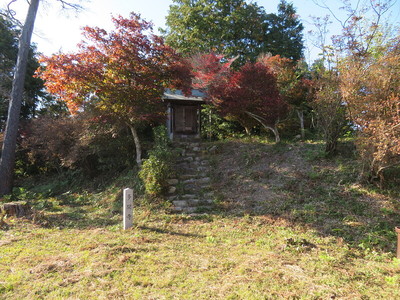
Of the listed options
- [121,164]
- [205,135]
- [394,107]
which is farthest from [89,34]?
[394,107]

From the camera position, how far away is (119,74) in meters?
7.41

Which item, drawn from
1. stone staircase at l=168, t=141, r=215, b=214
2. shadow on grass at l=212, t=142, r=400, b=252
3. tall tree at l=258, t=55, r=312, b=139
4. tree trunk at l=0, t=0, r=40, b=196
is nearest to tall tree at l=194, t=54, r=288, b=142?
tall tree at l=258, t=55, r=312, b=139

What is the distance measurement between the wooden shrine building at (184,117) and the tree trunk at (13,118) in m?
5.77

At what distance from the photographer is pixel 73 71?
266 inches

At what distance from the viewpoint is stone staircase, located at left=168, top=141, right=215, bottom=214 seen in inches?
243

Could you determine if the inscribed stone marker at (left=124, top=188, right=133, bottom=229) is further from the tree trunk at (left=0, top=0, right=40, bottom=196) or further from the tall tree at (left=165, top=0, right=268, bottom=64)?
the tall tree at (left=165, top=0, right=268, bottom=64)

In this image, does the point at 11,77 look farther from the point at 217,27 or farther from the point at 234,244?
the point at 234,244

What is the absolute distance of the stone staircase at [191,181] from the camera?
6184mm

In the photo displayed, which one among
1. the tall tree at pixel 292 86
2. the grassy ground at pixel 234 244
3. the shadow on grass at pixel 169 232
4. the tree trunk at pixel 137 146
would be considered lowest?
the shadow on grass at pixel 169 232

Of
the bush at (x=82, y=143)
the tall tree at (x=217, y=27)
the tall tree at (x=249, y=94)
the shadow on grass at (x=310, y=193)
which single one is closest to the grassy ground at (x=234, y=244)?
the shadow on grass at (x=310, y=193)

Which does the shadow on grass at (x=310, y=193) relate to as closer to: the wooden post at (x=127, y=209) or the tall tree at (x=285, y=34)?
the wooden post at (x=127, y=209)

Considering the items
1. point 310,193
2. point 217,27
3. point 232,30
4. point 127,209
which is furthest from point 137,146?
point 232,30

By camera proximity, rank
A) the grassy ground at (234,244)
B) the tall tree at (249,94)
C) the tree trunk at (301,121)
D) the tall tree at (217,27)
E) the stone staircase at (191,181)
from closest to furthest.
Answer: the grassy ground at (234,244) < the stone staircase at (191,181) < the tall tree at (249,94) < the tree trunk at (301,121) < the tall tree at (217,27)

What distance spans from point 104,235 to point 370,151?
6.03m
